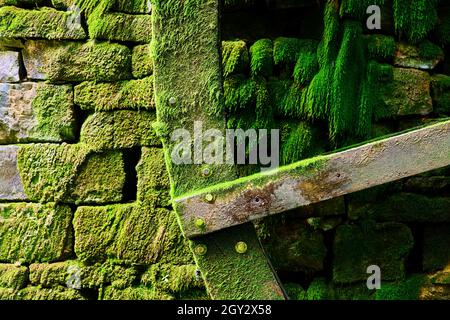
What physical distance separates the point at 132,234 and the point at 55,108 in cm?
66

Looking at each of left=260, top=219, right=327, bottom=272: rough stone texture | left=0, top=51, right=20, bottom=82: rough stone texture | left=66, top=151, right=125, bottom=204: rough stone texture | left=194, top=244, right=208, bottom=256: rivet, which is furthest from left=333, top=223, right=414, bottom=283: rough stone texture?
left=0, top=51, right=20, bottom=82: rough stone texture

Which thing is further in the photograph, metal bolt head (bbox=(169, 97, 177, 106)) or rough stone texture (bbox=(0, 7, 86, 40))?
rough stone texture (bbox=(0, 7, 86, 40))

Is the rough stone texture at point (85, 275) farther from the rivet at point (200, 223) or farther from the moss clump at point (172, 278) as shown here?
the rivet at point (200, 223)

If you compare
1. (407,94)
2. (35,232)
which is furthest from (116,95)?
(407,94)

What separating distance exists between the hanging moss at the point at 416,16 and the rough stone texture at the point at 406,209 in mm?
704

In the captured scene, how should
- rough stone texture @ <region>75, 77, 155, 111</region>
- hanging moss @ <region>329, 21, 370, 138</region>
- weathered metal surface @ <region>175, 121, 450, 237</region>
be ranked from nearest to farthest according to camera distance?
weathered metal surface @ <region>175, 121, 450, 237</region> < hanging moss @ <region>329, 21, 370, 138</region> < rough stone texture @ <region>75, 77, 155, 111</region>

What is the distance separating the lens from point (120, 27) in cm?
230

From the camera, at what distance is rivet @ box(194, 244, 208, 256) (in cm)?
163

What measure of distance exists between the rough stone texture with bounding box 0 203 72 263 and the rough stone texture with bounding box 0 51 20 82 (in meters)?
0.57

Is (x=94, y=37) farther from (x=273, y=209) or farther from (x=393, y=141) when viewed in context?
(x=393, y=141)

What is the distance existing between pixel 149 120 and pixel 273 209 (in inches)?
36.3

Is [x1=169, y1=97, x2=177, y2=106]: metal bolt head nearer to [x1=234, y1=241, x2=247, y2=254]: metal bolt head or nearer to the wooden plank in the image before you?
the wooden plank

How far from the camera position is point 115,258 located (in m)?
2.33

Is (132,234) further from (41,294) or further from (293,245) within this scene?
(293,245)
